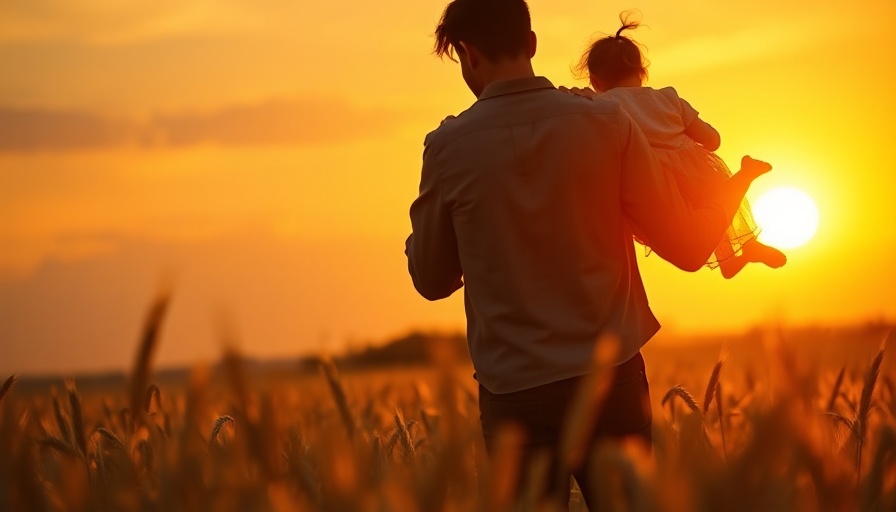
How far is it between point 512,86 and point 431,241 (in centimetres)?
44

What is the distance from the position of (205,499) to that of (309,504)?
0.17 meters

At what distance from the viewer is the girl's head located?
4.12 metres

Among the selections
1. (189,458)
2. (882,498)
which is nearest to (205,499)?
(189,458)

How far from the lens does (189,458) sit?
1.47 meters

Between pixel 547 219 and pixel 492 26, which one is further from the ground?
pixel 492 26

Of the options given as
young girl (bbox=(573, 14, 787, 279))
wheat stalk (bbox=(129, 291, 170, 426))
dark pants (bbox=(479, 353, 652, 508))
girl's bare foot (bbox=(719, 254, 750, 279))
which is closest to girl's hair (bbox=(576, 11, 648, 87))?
young girl (bbox=(573, 14, 787, 279))

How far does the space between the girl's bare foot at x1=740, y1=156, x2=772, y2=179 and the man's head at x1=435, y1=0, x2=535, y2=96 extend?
686mm

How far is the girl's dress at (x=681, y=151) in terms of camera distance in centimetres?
368

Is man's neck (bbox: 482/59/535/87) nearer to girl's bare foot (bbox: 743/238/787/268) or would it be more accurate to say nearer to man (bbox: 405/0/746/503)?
man (bbox: 405/0/746/503)

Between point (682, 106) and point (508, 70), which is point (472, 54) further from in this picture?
point (682, 106)

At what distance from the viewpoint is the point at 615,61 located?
4.12m

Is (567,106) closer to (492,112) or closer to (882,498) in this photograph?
(492,112)

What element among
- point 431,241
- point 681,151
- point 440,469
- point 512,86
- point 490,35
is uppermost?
point 490,35

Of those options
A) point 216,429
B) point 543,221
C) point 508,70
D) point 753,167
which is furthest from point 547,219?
point 216,429
